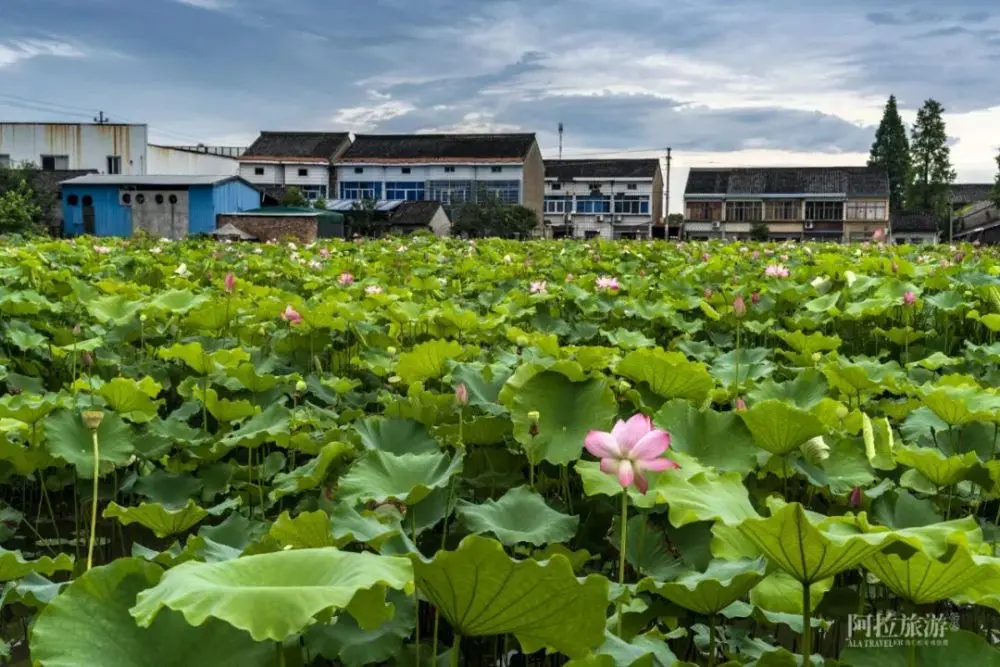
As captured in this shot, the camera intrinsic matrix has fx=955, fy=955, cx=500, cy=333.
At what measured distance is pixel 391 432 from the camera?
5.80 feet

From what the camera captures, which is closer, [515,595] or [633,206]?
[515,595]

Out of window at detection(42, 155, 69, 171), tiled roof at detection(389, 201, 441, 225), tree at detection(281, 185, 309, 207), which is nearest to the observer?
tiled roof at detection(389, 201, 441, 225)

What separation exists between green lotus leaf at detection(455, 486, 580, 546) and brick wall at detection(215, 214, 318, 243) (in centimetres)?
1814

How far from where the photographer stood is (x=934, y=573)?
1.00 metres

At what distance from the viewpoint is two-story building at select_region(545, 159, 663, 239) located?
1853 inches

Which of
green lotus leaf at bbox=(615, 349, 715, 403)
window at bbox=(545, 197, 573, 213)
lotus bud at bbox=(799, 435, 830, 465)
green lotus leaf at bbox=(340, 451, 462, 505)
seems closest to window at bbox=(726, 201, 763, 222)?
window at bbox=(545, 197, 573, 213)

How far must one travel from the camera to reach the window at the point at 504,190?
4288cm

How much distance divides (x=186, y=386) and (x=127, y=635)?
1.58 m

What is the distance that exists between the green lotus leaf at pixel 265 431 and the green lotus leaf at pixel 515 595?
0.97m

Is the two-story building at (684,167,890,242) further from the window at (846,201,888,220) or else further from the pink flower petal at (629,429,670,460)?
the pink flower petal at (629,429,670,460)

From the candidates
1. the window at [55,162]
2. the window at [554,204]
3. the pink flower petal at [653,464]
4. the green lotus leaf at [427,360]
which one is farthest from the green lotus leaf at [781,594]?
the window at [554,204]

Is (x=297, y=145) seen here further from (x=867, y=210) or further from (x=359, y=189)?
(x=867, y=210)

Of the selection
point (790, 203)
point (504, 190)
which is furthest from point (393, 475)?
point (790, 203)

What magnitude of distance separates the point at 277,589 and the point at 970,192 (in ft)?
224
